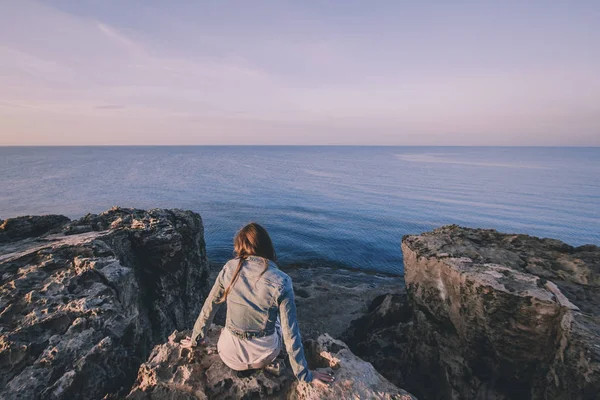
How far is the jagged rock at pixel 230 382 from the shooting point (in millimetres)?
4621

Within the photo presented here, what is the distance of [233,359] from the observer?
471 cm

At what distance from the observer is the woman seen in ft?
14.4

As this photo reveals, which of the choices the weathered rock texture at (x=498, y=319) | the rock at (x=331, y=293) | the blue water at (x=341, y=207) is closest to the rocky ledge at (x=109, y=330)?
the weathered rock texture at (x=498, y=319)

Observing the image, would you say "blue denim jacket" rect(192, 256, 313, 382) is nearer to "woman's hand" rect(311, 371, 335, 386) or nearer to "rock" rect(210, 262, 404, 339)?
"woman's hand" rect(311, 371, 335, 386)

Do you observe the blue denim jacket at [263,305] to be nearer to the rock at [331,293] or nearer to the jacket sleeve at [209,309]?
the jacket sleeve at [209,309]

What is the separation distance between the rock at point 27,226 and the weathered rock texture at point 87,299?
0.03 meters

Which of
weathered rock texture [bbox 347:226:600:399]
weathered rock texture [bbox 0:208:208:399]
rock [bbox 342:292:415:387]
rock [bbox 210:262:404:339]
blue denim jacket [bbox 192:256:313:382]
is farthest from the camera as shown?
rock [bbox 210:262:404:339]

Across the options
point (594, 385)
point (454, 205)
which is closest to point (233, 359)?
point (594, 385)

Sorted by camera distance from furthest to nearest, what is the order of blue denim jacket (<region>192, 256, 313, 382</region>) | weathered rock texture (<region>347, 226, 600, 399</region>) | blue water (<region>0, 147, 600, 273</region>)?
1. blue water (<region>0, 147, 600, 273</region>)
2. weathered rock texture (<region>347, 226, 600, 399</region>)
3. blue denim jacket (<region>192, 256, 313, 382</region>)

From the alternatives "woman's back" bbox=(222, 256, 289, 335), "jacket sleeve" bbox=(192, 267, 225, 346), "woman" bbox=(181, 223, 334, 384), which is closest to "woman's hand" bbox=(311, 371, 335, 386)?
"woman" bbox=(181, 223, 334, 384)

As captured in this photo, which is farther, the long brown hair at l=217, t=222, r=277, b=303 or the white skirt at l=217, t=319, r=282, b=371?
the white skirt at l=217, t=319, r=282, b=371

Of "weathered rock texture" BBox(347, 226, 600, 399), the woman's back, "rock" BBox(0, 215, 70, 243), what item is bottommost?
"weathered rock texture" BBox(347, 226, 600, 399)

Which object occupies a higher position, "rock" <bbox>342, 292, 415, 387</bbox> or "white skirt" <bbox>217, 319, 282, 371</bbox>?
"white skirt" <bbox>217, 319, 282, 371</bbox>

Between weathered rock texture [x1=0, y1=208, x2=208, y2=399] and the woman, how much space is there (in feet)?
8.11
